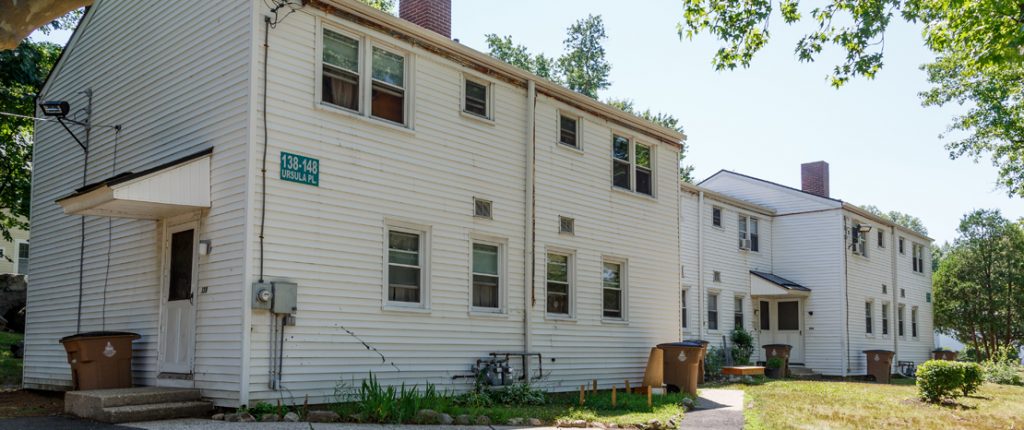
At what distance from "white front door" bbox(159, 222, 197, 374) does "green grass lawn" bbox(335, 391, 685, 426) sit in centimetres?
228

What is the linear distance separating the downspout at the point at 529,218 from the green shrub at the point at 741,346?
1189 cm

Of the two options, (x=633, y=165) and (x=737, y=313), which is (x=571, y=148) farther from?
(x=737, y=313)

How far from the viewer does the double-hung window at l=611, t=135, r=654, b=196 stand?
17828 mm

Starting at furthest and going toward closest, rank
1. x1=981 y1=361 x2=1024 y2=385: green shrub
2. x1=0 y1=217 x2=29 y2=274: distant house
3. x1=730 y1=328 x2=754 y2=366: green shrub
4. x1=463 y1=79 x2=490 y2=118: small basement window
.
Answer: x1=0 y1=217 x2=29 y2=274: distant house, x1=981 y1=361 x2=1024 y2=385: green shrub, x1=730 y1=328 x2=754 y2=366: green shrub, x1=463 y1=79 x2=490 y2=118: small basement window

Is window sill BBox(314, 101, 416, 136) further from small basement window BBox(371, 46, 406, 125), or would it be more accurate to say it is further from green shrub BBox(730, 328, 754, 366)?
green shrub BBox(730, 328, 754, 366)

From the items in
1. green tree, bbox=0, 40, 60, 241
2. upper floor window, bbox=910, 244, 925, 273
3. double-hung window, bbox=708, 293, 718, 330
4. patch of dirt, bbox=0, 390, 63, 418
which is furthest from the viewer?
upper floor window, bbox=910, 244, 925, 273

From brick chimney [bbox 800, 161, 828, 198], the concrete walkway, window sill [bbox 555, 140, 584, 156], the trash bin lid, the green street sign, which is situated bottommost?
the concrete walkway

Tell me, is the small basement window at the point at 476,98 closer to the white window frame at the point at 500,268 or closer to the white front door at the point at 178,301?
the white window frame at the point at 500,268

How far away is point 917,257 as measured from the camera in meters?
36.3

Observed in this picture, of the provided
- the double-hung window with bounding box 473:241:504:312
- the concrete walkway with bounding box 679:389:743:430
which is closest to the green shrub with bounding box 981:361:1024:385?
the concrete walkway with bounding box 679:389:743:430

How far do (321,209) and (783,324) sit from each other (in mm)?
21832

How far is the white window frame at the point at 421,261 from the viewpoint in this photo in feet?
41.3

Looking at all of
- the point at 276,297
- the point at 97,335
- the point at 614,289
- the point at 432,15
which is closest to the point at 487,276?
the point at 614,289

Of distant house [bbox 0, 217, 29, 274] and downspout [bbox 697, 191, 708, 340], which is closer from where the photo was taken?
downspout [bbox 697, 191, 708, 340]
